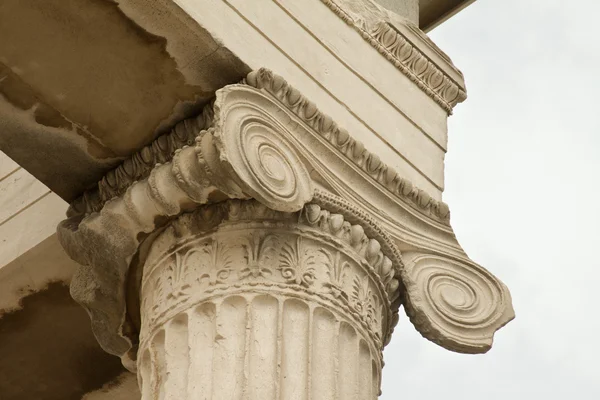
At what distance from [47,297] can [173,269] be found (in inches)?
77.8

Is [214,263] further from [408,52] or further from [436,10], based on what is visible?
[436,10]

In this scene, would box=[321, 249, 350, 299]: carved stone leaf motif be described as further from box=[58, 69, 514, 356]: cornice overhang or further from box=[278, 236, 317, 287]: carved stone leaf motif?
box=[58, 69, 514, 356]: cornice overhang

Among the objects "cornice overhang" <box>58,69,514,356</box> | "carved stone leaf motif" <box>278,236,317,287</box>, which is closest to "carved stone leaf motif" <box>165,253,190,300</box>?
"cornice overhang" <box>58,69,514,356</box>

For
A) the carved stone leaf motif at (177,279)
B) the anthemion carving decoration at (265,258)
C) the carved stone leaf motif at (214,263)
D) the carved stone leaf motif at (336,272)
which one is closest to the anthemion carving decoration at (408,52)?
the anthemion carving decoration at (265,258)

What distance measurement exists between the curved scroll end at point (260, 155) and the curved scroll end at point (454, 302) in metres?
1.05

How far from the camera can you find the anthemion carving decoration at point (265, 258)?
9.75 m

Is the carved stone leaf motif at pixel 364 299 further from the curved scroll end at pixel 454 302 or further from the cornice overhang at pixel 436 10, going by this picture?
the cornice overhang at pixel 436 10

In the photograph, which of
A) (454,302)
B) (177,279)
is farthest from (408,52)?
(177,279)

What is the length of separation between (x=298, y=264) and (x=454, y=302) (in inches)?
51.3

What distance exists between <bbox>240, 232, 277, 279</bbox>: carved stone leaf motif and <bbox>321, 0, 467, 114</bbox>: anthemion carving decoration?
7.12 ft

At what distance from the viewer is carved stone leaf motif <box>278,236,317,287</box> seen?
9.98m

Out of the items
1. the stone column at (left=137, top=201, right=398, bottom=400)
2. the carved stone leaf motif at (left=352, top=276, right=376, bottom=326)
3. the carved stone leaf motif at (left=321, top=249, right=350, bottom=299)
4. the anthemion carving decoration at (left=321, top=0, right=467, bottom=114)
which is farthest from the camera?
the anthemion carving decoration at (left=321, top=0, right=467, bottom=114)

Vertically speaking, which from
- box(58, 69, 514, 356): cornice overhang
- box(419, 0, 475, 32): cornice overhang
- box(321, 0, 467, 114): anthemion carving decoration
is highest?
box(419, 0, 475, 32): cornice overhang

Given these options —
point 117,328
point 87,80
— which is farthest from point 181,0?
point 117,328
